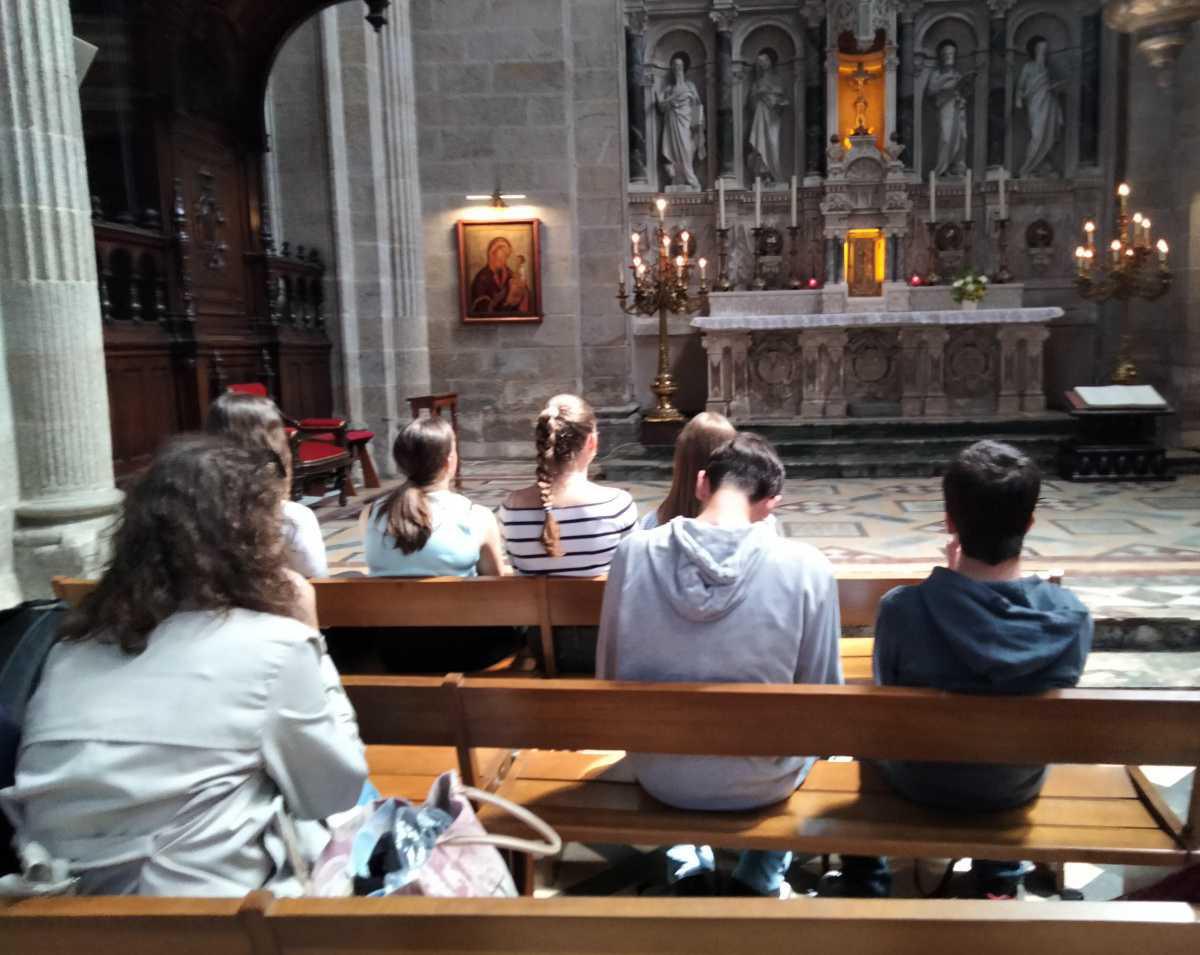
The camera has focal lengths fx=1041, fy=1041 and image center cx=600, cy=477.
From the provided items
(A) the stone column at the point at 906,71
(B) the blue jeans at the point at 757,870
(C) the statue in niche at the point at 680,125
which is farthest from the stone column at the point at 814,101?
(B) the blue jeans at the point at 757,870

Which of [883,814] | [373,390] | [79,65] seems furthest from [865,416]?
[883,814]

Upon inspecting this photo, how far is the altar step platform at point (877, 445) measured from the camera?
10.1 meters

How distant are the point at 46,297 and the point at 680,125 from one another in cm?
940

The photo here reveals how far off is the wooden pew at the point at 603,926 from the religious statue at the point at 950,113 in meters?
12.6

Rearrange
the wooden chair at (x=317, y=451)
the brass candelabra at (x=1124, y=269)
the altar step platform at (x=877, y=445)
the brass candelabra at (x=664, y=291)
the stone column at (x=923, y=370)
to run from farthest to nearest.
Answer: the stone column at (x=923, y=370)
the brass candelabra at (x=664, y=291)
the altar step platform at (x=877, y=445)
the brass candelabra at (x=1124, y=269)
the wooden chair at (x=317, y=451)

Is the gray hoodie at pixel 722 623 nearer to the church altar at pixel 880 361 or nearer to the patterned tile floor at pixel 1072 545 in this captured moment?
the patterned tile floor at pixel 1072 545

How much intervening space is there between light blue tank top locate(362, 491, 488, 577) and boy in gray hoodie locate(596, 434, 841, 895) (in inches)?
46.8

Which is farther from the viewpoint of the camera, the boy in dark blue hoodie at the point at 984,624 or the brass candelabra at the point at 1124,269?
the brass candelabra at the point at 1124,269

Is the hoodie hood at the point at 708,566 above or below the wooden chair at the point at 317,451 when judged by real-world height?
above

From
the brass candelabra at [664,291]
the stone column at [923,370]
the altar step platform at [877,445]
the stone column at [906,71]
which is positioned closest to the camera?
the altar step platform at [877,445]

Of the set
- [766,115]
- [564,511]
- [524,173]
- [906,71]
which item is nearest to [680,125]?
[766,115]

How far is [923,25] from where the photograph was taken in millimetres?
12688

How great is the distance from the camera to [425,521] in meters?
3.49

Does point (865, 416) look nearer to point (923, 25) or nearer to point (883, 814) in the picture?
point (923, 25)
